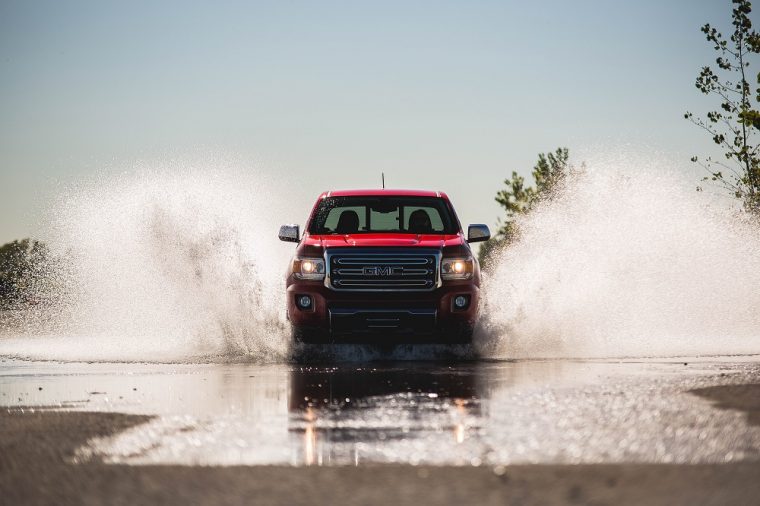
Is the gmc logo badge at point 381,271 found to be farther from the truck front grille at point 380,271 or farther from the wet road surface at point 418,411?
the wet road surface at point 418,411

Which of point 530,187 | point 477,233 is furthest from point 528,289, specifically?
point 530,187

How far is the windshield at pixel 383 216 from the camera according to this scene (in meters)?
15.9

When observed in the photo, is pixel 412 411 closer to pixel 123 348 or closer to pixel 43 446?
pixel 43 446

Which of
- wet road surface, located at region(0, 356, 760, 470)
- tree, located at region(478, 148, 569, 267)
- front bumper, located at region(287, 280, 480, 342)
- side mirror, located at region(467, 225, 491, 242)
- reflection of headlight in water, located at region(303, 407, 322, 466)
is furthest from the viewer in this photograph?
tree, located at region(478, 148, 569, 267)

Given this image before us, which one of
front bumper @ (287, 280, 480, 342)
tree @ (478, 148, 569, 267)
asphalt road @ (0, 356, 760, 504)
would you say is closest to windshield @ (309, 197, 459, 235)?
front bumper @ (287, 280, 480, 342)

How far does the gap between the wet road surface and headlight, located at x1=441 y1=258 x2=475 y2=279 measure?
117cm

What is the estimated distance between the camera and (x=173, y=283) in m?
20.6

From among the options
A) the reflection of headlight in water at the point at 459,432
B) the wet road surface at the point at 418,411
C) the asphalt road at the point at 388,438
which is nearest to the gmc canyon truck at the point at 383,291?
the wet road surface at the point at 418,411

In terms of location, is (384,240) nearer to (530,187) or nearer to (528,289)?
(528,289)

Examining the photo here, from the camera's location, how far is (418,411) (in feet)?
30.0

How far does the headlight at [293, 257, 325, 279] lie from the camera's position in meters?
14.6

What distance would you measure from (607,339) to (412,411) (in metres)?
9.69

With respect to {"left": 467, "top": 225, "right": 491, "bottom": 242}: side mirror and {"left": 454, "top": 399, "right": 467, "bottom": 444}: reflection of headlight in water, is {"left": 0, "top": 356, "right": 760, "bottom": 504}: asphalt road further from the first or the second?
{"left": 467, "top": 225, "right": 491, "bottom": 242}: side mirror

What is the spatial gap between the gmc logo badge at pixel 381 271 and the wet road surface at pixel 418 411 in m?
1.08
